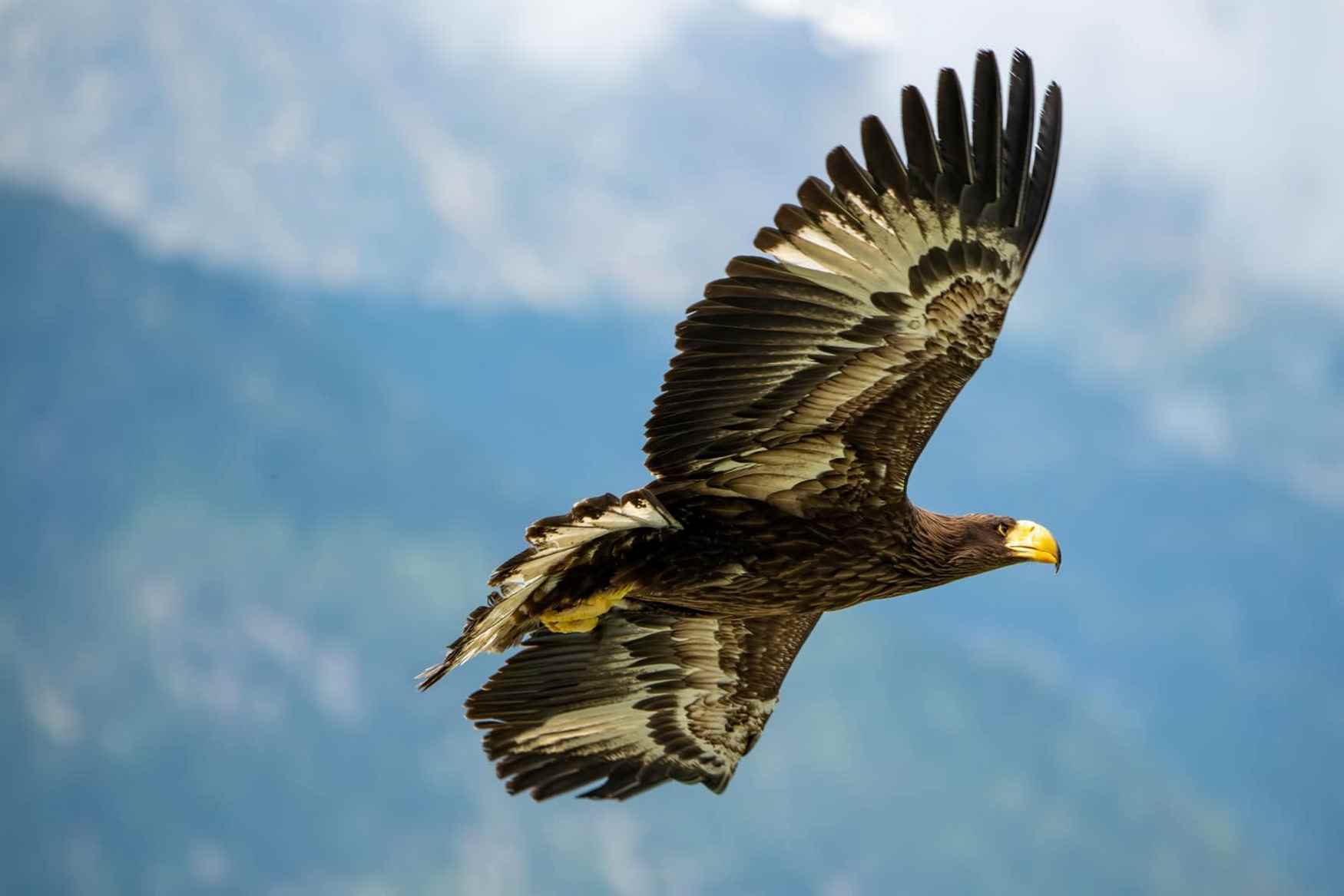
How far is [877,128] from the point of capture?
16.0ft

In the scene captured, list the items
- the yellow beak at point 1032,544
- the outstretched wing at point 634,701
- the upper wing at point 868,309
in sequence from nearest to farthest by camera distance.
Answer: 1. the upper wing at point 868,309
2. the yellow beak at point 1032,544
3. the outstretched wing at point 634,701

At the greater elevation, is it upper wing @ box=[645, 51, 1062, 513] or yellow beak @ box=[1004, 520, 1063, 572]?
upper wing @ box=[645, 51, 1062, 513]

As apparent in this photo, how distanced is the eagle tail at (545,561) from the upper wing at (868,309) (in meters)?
0.23

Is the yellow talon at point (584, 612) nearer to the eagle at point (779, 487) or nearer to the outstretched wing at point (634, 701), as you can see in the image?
the eagle at point (779, 487)

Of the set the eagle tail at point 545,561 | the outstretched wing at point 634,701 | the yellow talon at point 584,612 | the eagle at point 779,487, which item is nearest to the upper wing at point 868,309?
the eagle at point 779,487

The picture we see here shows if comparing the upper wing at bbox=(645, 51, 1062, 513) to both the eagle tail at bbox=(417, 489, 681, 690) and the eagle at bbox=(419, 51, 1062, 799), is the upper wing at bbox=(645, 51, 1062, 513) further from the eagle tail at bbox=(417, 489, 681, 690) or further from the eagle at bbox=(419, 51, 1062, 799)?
the eagle tail at bbox=(417, 489, 681, 690)

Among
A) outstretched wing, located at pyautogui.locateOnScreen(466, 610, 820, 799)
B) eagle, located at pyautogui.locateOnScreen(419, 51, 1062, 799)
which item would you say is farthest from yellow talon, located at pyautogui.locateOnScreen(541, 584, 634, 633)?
outstretched wing, located at pyautogui.locateOnScreen(466, 610, 820, 799)

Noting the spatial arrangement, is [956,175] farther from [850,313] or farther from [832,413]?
[832,413]

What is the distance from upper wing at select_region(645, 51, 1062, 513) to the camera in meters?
4.95

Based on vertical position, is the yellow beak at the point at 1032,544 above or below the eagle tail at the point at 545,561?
below

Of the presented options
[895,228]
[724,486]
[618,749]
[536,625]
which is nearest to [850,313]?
[895,228]

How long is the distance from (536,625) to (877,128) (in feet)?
8.17

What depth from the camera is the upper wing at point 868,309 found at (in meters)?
4.95

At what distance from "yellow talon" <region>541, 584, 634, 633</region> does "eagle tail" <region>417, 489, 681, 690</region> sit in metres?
0.04
